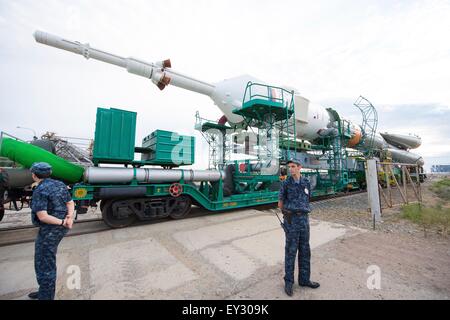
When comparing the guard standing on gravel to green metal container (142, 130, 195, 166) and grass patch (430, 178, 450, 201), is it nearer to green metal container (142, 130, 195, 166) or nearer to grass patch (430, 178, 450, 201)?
green metal container (142, 130, 195, 166)

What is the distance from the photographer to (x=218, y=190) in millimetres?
7516

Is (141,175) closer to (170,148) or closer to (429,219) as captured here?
(170,148)

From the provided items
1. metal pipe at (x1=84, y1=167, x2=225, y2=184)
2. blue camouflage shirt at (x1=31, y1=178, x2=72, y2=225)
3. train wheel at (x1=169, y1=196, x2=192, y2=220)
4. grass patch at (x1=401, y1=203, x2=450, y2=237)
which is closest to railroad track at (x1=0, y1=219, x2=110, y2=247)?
metal pipe at (x1=84, y1=167, x2=225, y2=184)

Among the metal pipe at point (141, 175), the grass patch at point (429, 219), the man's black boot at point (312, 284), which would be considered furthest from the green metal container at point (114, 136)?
the grass patch at point (429, 219)

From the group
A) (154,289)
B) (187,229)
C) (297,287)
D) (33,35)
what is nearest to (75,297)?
(154,289)

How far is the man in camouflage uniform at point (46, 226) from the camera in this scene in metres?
2.29

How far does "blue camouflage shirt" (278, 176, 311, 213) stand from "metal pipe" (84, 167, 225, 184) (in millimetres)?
4226

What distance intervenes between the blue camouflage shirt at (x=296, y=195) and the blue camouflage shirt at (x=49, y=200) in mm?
2842

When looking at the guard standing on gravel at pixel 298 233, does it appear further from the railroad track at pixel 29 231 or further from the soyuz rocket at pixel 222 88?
the soyuz rocket at pixel 222 88

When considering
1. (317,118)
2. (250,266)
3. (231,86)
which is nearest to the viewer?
(250,266)

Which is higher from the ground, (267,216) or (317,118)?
(317,118)
